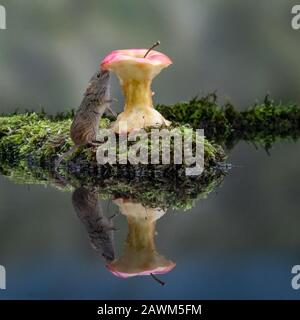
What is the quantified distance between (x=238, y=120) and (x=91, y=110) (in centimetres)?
243

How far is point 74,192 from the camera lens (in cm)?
276

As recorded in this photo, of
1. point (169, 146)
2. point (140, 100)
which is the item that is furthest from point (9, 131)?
point (169, 146)

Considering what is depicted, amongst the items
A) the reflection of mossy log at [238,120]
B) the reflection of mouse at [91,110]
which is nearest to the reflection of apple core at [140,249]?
the reflection of mouse at [91,110]

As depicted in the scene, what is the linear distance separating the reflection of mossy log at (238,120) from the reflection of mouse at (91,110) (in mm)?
1255

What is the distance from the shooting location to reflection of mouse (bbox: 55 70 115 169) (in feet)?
10.4

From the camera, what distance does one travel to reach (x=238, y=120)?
17.8 ft

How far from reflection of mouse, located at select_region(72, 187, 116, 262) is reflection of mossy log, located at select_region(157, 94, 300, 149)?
175 centimetres

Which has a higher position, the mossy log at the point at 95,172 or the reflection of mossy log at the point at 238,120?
the reflection of mossy log at the point at 238,120

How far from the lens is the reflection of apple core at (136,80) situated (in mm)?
3209

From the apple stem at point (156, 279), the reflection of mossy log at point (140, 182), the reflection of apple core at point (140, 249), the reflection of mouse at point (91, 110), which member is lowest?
the apple stem at point (156, 279)

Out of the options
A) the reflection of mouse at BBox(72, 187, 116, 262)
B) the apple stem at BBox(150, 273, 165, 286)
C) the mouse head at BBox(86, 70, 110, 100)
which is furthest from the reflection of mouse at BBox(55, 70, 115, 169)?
the apple stem at BBox(150, 273, 165, 286)

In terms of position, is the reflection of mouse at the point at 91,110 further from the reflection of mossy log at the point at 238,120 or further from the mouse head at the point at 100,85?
the reflection of mossy log at the point at 238,120

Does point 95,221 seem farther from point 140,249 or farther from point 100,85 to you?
point 100,85

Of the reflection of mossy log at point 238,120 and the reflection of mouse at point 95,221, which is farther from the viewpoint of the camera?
the reflection of mossy log at point 238,120
